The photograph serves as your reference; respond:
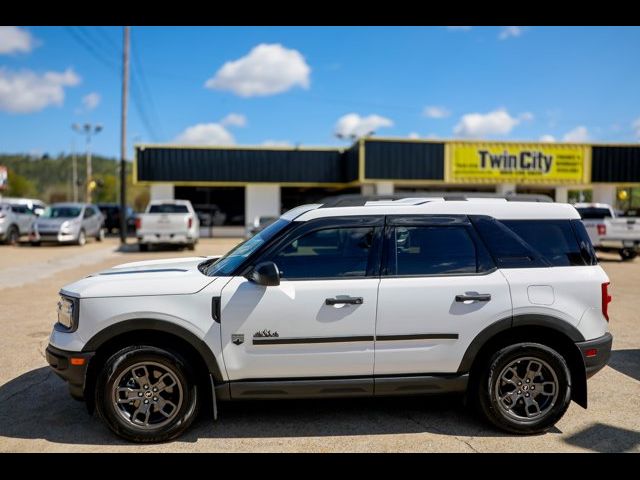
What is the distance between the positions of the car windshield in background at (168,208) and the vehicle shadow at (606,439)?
1816cm

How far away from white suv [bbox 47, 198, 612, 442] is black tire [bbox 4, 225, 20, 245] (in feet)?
71.9

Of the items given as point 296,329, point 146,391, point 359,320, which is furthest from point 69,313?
point 359,320

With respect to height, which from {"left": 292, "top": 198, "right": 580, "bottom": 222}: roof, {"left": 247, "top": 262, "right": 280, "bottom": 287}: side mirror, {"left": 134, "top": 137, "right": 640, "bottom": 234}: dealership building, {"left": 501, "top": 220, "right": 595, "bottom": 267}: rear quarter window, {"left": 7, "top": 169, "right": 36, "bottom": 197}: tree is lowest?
{"left": 247, "top": 262, "right": 280, "bottom": 287}: side mirror

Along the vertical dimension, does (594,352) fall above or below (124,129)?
below

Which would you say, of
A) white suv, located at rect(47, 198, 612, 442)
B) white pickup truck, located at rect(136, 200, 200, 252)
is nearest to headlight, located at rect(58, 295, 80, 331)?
white suv, located at rect(47, 198, 612, 442)

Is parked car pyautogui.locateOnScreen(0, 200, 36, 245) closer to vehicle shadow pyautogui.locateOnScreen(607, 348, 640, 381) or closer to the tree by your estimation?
vehicle shadow pyautogui.locateOnScreen(607, 348, 640, 381)

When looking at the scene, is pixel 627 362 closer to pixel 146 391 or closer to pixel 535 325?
pixel 535 325

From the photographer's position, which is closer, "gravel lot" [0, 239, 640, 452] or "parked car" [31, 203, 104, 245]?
"gravel lot" [0, 239, 640, 452]

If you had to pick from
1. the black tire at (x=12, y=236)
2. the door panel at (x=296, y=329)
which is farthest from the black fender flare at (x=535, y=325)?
the black tire at (x=12, y=236)

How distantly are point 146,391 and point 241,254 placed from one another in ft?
4.14

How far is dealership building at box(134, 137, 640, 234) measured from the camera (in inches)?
1000

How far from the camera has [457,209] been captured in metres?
4.31
